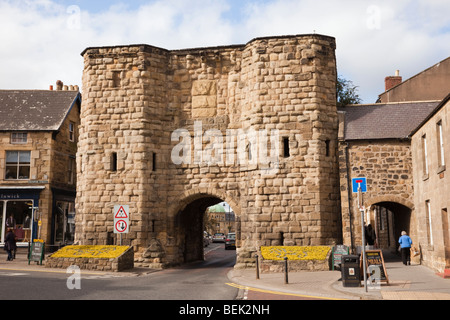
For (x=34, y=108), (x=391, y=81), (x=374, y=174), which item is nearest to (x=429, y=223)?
(x=374, y=174)

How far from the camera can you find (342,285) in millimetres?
12828

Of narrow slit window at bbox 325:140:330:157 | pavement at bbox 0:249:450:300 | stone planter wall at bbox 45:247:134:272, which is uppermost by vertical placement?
narrow slit window at bbox 325:140:330:157

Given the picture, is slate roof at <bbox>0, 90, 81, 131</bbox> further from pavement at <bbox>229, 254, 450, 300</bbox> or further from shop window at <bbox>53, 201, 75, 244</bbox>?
pavement at <bbox>229, 254, 450, 300</bbox>

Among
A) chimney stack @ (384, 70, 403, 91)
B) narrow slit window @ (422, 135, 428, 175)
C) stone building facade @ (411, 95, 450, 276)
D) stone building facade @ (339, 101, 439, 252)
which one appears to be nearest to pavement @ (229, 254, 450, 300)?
stone building facade @ (411, 95, 450, 276)

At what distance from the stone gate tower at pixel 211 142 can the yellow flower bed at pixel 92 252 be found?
158 centimetres

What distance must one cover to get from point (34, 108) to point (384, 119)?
842 inches

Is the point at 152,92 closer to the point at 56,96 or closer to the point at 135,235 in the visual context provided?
the point at 135,235

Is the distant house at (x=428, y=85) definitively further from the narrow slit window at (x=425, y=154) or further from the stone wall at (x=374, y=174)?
the narrow slit window at (x=425, y=154)

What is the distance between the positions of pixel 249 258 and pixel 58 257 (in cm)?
761

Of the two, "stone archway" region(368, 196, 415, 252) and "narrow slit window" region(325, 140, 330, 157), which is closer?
"stone archway" region(368, 196, 415, 252)

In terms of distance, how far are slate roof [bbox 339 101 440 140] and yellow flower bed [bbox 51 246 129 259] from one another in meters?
10.3

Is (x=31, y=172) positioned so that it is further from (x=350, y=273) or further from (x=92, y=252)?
(x=350, y=273)

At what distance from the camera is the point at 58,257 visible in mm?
19047

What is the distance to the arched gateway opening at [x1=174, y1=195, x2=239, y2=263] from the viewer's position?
22.1 meters
